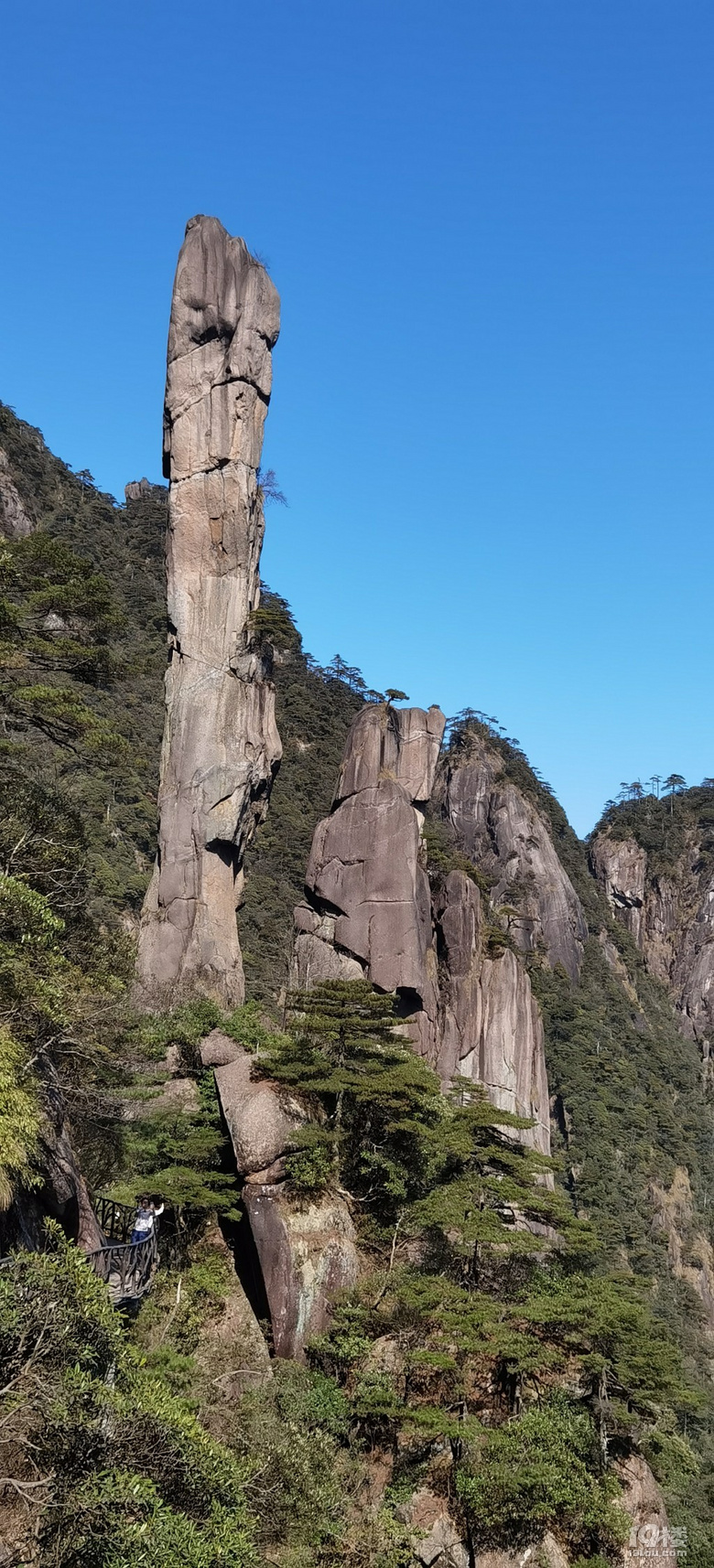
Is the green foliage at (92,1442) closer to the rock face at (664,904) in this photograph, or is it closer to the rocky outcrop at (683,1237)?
the rocky outcrop at (683,1237)

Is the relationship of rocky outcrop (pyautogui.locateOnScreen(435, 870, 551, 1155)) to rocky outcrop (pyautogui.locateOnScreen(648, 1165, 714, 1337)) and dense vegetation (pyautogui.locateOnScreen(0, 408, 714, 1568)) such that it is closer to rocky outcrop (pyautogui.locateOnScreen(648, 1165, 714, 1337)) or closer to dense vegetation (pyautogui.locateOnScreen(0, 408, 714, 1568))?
dense vegetation (pyautogui.locateOnScreen(0, 408, 714, 1568))

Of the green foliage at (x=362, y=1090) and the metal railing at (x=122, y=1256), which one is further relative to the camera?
the green foliage at (x=362, y=1090)

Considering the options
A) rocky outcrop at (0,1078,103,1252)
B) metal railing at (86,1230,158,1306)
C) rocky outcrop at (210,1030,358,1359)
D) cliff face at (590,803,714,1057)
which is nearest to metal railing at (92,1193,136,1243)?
metal railing at (86,1230,158,1306)

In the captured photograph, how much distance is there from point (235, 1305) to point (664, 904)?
9208 cm

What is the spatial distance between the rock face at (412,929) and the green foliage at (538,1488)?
358 inches

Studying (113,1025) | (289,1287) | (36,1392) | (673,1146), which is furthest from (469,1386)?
(673,1146)

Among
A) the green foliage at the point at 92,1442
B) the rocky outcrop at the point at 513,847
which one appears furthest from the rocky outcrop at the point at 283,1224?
the rocky outcrop at the point at 513,847

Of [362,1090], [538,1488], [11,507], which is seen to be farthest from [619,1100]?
[538,1488]

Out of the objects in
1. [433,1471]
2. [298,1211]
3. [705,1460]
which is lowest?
[705,1460]

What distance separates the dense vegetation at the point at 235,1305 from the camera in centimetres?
743

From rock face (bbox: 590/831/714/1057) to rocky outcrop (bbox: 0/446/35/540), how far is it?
6288 cm

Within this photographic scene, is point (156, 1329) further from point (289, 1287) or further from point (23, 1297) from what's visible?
point (23, 1297)

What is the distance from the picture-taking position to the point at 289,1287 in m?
14.5

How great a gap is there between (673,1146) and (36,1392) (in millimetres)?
64983
